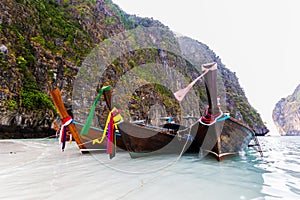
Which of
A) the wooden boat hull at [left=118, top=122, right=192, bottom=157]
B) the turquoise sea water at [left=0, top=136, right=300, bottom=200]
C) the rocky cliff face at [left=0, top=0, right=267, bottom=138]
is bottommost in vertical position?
the turquoise sea water at [left=0, top=136, right=300, bottom=200]

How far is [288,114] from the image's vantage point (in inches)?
4316

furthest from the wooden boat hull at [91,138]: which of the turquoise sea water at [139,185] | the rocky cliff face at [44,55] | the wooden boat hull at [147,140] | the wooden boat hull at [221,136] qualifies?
the rocky cliff face at [44,55]

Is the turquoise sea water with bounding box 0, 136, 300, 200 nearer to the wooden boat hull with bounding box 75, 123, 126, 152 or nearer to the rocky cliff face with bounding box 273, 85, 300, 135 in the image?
the wooden boat hull with bounding box 75, 123, 126, 152

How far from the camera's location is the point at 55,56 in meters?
18.6

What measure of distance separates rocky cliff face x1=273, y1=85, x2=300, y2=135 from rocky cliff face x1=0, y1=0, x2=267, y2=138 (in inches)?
3945

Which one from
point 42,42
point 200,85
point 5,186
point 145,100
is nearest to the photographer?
point 5,186

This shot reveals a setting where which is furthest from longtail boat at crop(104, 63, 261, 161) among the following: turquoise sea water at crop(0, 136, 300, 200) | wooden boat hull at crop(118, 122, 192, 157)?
turquoise sea water at crop(0, 136, 300, 200)

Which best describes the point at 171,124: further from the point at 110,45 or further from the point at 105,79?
the point at 110,45

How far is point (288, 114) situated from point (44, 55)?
127794 millimetres

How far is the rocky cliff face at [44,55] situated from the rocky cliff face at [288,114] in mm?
100200

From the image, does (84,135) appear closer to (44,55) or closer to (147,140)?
(147,140)

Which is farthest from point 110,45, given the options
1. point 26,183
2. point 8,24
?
point 26,183

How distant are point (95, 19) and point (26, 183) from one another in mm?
30064

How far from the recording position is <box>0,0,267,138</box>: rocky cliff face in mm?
13182
